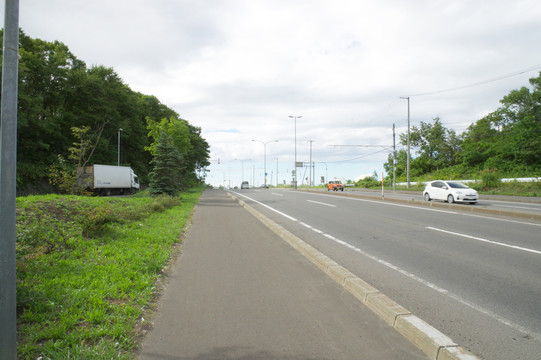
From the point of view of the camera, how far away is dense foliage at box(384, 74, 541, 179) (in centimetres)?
4259

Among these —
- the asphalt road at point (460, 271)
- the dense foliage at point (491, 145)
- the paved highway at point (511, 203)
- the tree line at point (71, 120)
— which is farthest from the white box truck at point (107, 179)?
Answer: the dense foliage at point (491, 145)

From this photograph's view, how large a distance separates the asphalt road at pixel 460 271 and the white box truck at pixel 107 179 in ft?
84.1

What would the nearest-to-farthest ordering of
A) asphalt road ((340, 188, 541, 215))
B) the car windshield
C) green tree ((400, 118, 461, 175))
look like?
asphalt road ((340, 188, 541, 215))
the car windshield
green tree ((400, 118, 461, 175))

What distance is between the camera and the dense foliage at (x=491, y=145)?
42.6m

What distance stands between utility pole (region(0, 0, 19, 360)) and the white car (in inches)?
900

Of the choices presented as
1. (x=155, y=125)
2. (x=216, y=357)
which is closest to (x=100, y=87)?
(x=155, y=125)

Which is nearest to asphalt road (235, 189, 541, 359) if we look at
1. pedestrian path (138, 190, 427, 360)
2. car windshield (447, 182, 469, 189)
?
pedestrian path (138, 190, 427, 360)

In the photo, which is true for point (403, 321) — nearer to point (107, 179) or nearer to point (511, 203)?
point (511, 203)

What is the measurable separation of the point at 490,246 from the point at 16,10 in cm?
922

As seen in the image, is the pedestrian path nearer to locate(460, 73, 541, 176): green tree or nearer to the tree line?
the tree line

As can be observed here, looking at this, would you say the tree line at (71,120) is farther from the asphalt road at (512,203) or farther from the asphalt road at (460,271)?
the asphalt road at (512,203)

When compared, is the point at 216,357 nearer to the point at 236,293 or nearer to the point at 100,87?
the point at 236,293

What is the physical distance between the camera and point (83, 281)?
4699mm

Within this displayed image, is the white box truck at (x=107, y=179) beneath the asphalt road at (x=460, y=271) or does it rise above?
above
